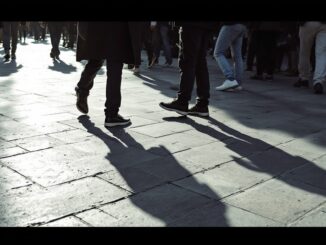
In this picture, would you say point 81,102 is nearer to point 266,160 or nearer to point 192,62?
point 192,62

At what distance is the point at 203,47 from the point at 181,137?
1.32 metres

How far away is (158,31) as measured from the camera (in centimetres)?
1064

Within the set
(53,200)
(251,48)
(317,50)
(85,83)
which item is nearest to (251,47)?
(251,48)

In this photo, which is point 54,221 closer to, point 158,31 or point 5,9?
point 5,9

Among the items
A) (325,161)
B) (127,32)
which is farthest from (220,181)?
(127,32)

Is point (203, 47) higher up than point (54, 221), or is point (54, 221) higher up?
point (203, 47)

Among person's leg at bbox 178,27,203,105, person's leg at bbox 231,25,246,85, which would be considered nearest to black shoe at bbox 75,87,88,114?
person's leg at bbox 178,27,203,105

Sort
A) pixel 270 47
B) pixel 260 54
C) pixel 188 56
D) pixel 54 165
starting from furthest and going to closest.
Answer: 1. pixel 270 47
2. pixel 260 54
3. pixel 188 56
4. pixel 54 165

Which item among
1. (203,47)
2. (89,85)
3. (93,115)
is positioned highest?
(203,47)

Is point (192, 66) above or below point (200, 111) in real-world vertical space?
above

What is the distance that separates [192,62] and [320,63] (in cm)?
338

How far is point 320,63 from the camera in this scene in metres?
6.83

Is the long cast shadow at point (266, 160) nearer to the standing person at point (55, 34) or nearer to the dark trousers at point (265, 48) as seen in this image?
the dark trousers at point (265, 48)

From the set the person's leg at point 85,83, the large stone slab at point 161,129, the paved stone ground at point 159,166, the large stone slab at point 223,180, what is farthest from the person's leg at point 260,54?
the large stone slab at point 223,180
